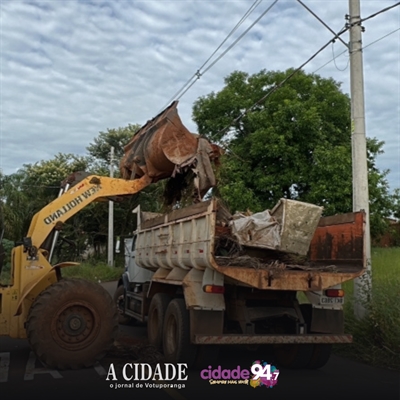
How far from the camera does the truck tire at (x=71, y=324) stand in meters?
8.06

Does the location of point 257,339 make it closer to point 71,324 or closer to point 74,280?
point 71,324

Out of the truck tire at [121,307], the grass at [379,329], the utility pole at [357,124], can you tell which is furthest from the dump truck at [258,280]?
the truck tire at [121,307]

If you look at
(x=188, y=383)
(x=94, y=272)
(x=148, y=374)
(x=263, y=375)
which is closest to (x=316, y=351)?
(x=263, y=375)

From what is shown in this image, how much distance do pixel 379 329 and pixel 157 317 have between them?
387 centimetres

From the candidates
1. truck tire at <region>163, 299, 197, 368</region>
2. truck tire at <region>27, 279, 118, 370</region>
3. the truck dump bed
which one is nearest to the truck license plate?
the truck dump bed

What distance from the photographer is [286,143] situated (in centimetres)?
2009

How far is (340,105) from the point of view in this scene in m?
21.5

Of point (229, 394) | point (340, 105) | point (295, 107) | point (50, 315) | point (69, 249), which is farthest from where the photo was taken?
point (69, 249)

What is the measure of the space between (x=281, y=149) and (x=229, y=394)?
13895mm

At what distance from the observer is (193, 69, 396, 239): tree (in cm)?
1973

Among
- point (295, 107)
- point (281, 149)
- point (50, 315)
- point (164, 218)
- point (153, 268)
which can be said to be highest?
point (295, 107)

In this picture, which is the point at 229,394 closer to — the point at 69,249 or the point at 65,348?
the point at 65,348

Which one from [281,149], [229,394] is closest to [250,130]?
[281,149]

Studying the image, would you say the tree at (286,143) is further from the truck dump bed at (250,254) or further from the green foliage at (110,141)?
the green foliage at (110,141)
